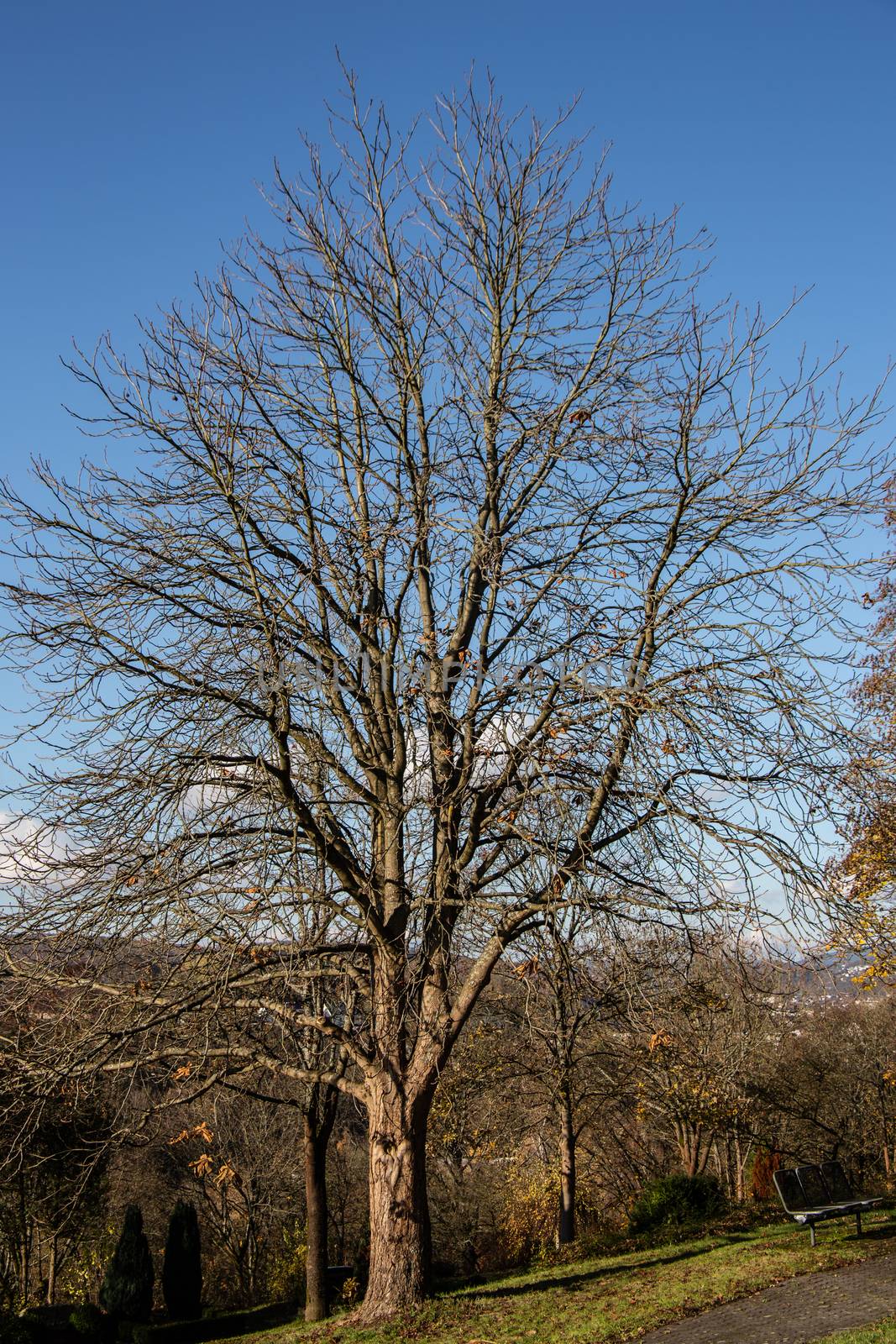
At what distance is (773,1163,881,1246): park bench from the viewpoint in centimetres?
1051

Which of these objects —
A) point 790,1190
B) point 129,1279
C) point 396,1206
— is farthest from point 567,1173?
point 396,1206

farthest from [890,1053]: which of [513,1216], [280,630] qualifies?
[280,630]

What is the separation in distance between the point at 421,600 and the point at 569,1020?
9.91 m

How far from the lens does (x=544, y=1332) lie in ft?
24.8

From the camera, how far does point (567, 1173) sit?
1703 cm

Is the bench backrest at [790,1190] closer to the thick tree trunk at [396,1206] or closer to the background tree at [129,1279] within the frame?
the thick tree trunk at [396,1206]

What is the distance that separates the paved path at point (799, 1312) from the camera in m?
7.06

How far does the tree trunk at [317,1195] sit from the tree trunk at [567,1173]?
520 cm

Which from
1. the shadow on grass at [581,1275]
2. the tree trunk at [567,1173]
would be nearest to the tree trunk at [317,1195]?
the shadow on grass at [581,1275]

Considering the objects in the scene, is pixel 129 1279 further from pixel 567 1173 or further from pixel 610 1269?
pixel 610 1269

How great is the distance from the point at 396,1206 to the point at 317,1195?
5390 mm

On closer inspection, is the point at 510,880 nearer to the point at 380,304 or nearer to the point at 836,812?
the point at 836,812

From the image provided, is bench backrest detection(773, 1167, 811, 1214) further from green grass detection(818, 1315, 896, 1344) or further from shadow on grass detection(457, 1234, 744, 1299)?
green grass detection(818, 1315, 896, 1344)

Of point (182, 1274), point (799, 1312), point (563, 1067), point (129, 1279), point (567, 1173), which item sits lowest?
point (182, 1274)
